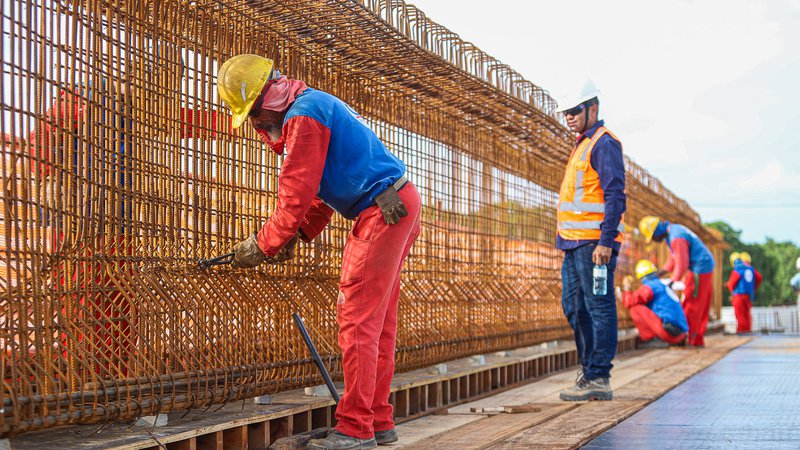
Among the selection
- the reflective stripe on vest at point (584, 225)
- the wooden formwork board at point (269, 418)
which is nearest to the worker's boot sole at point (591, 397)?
the wooden formwork board at point (269, 418)

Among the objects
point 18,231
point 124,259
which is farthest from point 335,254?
point 18,231

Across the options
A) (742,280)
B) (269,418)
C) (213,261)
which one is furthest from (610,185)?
(742,280)

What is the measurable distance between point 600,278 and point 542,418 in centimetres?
145

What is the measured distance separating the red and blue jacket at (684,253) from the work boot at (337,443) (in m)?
11.1

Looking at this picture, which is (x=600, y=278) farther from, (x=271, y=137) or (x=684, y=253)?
(x=684, y=253)

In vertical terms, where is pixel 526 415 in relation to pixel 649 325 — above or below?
below

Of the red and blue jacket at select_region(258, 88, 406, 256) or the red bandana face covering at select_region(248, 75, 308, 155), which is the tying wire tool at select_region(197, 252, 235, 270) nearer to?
the red and blue jacket at select_region(258, 88, 406, 256)

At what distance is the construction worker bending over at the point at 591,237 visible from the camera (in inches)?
300

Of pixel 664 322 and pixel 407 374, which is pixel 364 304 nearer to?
pixel 407 374

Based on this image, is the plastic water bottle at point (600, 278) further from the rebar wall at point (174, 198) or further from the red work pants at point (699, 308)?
the red work pants at point (699, 308)

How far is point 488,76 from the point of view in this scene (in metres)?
8.59

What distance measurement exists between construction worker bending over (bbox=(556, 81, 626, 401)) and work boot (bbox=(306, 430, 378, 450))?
2.98 meters

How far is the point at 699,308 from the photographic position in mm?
15742

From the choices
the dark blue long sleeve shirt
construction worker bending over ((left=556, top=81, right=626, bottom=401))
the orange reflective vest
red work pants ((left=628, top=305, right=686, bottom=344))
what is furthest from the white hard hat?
red work pants ((left=628, top=305, right=686, bottom=344))
